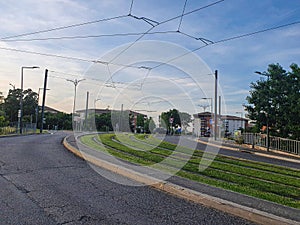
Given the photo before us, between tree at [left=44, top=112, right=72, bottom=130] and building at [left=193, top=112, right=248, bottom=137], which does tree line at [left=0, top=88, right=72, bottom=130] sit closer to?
tree at [left=44, top=112, right=72, bottom=130]

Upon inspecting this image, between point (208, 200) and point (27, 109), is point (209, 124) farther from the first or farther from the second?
point (208, 200)

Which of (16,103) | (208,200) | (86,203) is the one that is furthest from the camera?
(16,103)

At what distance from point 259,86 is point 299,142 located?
641cm

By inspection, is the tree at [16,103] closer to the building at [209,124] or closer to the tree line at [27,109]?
the tree line at [27,109]

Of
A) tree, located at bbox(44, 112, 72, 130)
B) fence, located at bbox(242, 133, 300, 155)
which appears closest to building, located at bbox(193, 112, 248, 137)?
fence, located at bbox(242, 133, 300, 155)

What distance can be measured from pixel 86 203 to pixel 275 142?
2288cm

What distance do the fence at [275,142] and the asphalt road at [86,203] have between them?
62.4 ft

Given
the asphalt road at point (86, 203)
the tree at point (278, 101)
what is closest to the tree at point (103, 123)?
the tree at point (278, 101)

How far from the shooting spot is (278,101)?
24.9 metres

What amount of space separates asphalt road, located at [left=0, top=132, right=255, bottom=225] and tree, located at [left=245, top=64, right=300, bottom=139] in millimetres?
20037

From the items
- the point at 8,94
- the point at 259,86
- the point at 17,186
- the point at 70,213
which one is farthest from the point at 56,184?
the point at 8,94

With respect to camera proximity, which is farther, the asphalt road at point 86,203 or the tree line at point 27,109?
the tree line at point 27,109

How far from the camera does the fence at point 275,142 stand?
2272 cm

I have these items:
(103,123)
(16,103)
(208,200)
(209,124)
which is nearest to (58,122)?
(16,103)
